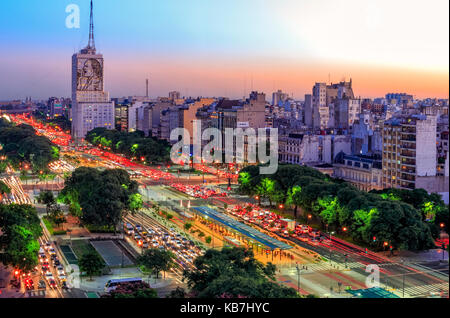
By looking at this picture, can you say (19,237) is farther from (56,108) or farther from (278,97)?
(56,108)

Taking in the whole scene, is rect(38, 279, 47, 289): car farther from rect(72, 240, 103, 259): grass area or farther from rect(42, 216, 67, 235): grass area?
rect(42, 216, 67, 235): grass area

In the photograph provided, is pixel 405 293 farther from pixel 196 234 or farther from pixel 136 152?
pixel 136 152

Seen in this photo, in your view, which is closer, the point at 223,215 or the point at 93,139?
the point at 223,215

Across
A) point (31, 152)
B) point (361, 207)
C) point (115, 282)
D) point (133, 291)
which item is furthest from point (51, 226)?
point (31, 152)

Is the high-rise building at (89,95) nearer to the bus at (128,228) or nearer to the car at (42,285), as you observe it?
the bus at (128,228)
